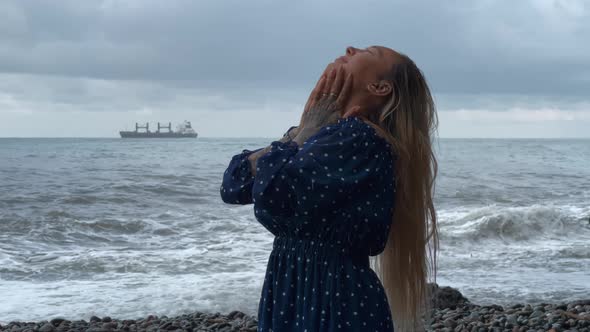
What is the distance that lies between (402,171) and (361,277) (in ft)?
1.00

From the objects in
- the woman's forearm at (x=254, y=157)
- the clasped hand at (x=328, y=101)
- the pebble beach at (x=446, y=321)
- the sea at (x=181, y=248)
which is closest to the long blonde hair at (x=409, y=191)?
the clasped hand at (x=328, y=101)

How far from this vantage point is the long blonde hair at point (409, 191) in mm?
2123

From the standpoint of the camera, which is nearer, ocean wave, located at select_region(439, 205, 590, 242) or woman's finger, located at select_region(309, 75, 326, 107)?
woman's finger, located at select_region(309, 75, 326, 107)

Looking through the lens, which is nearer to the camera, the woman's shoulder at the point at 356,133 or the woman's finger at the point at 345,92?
the woman's shoulder at the point at 356,133

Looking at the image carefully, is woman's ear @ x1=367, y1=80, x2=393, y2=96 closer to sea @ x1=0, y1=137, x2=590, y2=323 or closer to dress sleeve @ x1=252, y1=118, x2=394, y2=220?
dress sleeve @ x1=252, y1=118, x2=394, y2=220

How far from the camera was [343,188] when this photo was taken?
1943mm

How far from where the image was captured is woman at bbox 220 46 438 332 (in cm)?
194

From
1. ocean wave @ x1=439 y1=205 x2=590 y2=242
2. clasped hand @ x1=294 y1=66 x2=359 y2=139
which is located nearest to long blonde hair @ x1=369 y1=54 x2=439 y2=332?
clasped hand @ x1=294 y1=66 x2=359 y2=139

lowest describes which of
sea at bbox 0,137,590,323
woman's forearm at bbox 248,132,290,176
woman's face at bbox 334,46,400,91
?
sea at bbox 0,137,590,323

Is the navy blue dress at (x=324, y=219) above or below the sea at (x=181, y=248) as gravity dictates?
above

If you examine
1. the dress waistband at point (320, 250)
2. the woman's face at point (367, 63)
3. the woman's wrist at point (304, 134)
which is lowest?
the dress waistband at point (320, 250)

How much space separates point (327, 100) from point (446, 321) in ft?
16.1

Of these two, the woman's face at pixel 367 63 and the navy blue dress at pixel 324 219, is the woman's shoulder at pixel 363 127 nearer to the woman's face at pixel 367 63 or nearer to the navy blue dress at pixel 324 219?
the navy blue dress at pixel 324 219

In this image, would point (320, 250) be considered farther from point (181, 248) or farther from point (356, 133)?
point (181, 248)
